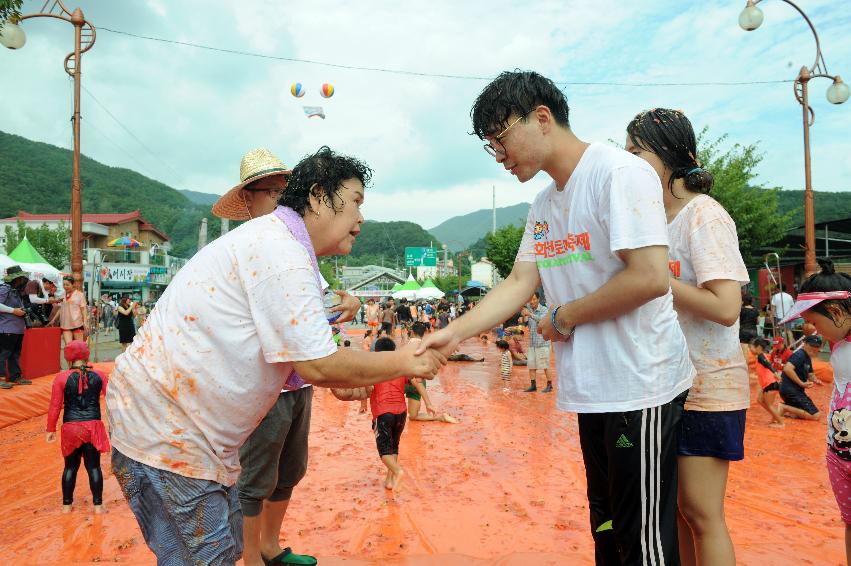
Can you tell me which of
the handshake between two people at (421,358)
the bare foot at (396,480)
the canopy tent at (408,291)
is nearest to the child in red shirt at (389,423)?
the bare foot at (396,480)

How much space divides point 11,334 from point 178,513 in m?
9.90

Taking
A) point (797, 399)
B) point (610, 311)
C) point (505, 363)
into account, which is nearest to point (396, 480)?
point (610, 311)

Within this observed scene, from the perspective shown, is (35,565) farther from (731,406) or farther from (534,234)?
(731,406)

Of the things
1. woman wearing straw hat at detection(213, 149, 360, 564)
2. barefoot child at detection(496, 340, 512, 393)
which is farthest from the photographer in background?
barefoot child at detection(496, 340, 512, 393)

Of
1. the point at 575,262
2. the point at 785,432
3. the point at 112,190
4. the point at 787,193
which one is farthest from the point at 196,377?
the point at 112,190

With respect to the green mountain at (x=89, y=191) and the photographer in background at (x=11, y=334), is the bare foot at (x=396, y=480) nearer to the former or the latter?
the photographer in background at (x=11, y=334)

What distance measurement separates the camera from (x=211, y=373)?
183cm

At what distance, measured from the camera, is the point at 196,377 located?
5.98 ft

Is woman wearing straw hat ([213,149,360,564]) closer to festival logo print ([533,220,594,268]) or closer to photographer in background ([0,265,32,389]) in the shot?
festival logo print ([533,220,594,268])

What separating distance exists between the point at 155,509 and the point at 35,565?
3198 millimetres

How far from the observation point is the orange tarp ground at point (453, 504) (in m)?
4.11

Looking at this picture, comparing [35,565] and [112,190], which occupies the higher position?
[112,190]

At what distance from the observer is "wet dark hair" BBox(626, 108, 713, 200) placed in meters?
2.35

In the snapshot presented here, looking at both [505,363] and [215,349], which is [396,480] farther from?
[505,363]
